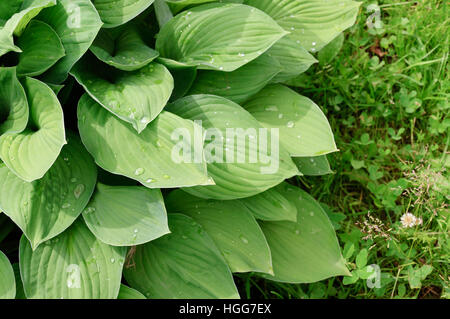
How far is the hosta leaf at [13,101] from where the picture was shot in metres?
1.30

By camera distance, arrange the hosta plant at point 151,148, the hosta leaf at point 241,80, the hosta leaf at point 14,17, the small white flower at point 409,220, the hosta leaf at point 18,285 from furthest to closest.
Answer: the small white flower at point 409,220, the hosta leaf at point 241,80, the hosta leaf at point 18,285, the hosta plant at point 151,148, the hosta leaf at point 14,17

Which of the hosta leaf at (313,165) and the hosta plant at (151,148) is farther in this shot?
the hosta leaf at (313,165)

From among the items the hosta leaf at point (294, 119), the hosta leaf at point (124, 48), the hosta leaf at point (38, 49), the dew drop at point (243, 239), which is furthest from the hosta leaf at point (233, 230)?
the hosta leaf at point (38, 49)

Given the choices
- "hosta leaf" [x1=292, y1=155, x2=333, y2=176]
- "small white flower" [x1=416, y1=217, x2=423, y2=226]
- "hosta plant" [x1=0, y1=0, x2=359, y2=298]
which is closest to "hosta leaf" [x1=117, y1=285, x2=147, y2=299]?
"hosta plant" [x1=0, y1=0, x2=359, y2=298]

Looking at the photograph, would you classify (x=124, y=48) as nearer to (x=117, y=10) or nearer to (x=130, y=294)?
(x=117, y=10)

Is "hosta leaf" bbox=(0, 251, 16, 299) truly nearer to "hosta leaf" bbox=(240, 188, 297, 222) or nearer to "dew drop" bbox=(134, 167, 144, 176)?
"dew drop" bbox=(134, 167, 144, 176)

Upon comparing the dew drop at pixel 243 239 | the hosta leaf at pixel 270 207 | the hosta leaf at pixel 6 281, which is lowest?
the hosta leaf at pixel 6 281

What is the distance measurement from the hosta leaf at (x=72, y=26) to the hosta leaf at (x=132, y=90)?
1.7 inches

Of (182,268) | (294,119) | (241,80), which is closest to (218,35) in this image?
(241,80)

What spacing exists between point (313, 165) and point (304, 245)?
0.27 meters

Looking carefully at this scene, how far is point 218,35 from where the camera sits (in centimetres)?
147

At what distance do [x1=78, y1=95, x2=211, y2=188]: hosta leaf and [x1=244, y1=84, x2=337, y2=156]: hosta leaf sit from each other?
353 mm

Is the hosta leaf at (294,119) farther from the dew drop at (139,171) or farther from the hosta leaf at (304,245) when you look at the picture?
the dew drop at (139,171)
